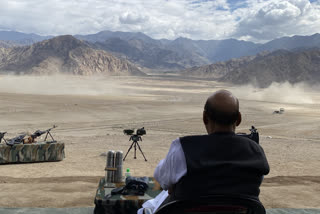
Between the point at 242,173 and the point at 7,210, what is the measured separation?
14.3 ft

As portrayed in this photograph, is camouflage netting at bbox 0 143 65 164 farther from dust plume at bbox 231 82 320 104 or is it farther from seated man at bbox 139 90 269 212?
dust plume at bbox 231 82 320 104

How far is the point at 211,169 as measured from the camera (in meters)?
2.40

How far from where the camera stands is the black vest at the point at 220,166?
241cm

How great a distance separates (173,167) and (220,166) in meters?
0.33

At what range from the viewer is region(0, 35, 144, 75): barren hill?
131 meters

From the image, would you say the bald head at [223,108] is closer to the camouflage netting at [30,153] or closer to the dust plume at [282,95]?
the camouflage netting at [30,153]

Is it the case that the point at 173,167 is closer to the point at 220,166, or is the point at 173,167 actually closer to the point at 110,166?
the point at 220,166

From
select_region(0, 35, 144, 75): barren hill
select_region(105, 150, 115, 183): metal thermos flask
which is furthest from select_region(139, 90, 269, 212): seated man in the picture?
select_region(0, 35, 144, 75): barren hill

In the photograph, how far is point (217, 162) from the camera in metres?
2.40

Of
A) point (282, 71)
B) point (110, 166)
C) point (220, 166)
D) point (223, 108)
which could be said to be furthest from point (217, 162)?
point (282, 71)

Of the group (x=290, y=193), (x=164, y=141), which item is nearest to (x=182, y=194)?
(x=290, y=193)

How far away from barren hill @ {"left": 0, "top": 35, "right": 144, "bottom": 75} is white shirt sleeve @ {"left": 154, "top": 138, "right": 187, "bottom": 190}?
12675 cm

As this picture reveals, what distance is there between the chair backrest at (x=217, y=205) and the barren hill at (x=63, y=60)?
12690 centimetres

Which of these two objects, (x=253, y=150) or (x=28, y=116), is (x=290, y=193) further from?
(x=28, y=116)
